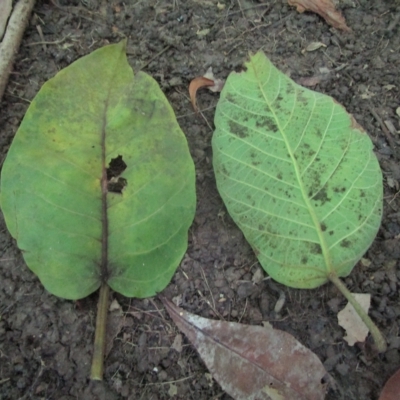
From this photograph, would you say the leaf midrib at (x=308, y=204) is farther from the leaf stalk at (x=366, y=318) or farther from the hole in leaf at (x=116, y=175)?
the hole in leaf at (x=116, y=175)

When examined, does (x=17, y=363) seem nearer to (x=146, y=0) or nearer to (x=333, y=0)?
(x=146, y=0)

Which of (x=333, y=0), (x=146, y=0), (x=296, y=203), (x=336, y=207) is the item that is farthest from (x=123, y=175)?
(x=333, y=0)

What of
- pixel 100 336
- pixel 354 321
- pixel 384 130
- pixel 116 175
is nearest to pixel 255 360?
pixel 354 321

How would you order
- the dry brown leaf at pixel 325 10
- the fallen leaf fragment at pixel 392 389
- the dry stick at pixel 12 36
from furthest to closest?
1. the dry brown leaf at pixel 325 10
2. the dry stick at pixel 12 36
3. the fallen leaf fragment at pixel 392 389

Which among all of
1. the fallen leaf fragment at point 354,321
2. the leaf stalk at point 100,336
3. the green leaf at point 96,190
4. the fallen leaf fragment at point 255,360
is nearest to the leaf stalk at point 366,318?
the fallen leaf fragment at point 354,321

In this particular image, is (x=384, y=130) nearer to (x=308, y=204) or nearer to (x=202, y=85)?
(x=308, y=204)
